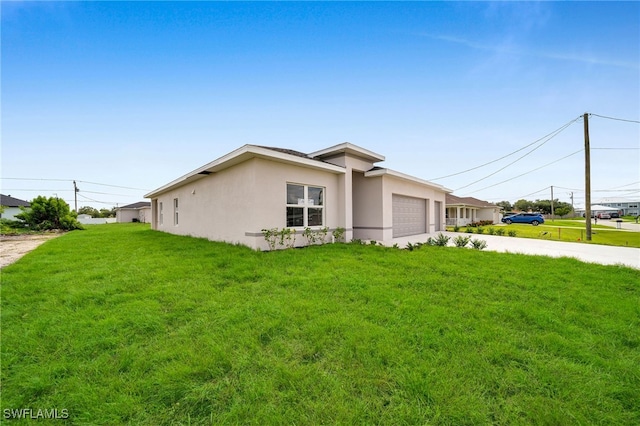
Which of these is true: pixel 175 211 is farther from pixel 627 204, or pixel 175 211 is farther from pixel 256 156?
pixel 627 204

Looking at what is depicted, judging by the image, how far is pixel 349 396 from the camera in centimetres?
212

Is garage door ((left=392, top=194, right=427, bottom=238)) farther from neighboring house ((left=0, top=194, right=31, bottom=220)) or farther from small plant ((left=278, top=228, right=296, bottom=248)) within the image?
neighboring house ((left=0, top=194, right=31, bottom=220))

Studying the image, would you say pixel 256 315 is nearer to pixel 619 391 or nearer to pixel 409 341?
pixel 409 341

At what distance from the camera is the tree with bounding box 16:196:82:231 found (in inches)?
712

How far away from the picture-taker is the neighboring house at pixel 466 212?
27.4 metres

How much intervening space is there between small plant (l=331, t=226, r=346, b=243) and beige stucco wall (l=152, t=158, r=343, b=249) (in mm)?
277

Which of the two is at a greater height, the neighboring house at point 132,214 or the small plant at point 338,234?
the neighboring house at point 132,214

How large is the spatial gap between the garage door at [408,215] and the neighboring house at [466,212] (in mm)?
13437

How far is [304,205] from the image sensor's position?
913 centimetres

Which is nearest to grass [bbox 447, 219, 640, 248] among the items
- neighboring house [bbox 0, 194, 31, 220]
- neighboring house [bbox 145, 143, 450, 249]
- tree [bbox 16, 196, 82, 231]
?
neighboring house [bbox 145, 143, 450, 249]

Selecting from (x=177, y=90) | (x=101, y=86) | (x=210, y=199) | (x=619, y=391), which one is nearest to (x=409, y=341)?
(x=619, y=391)

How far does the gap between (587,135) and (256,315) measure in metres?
19.1

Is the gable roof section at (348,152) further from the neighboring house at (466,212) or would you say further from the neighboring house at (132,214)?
the neighboring house at (132,214)

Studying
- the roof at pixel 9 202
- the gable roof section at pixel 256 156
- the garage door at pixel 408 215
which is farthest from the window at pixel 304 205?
the roof at pixel 9 202
